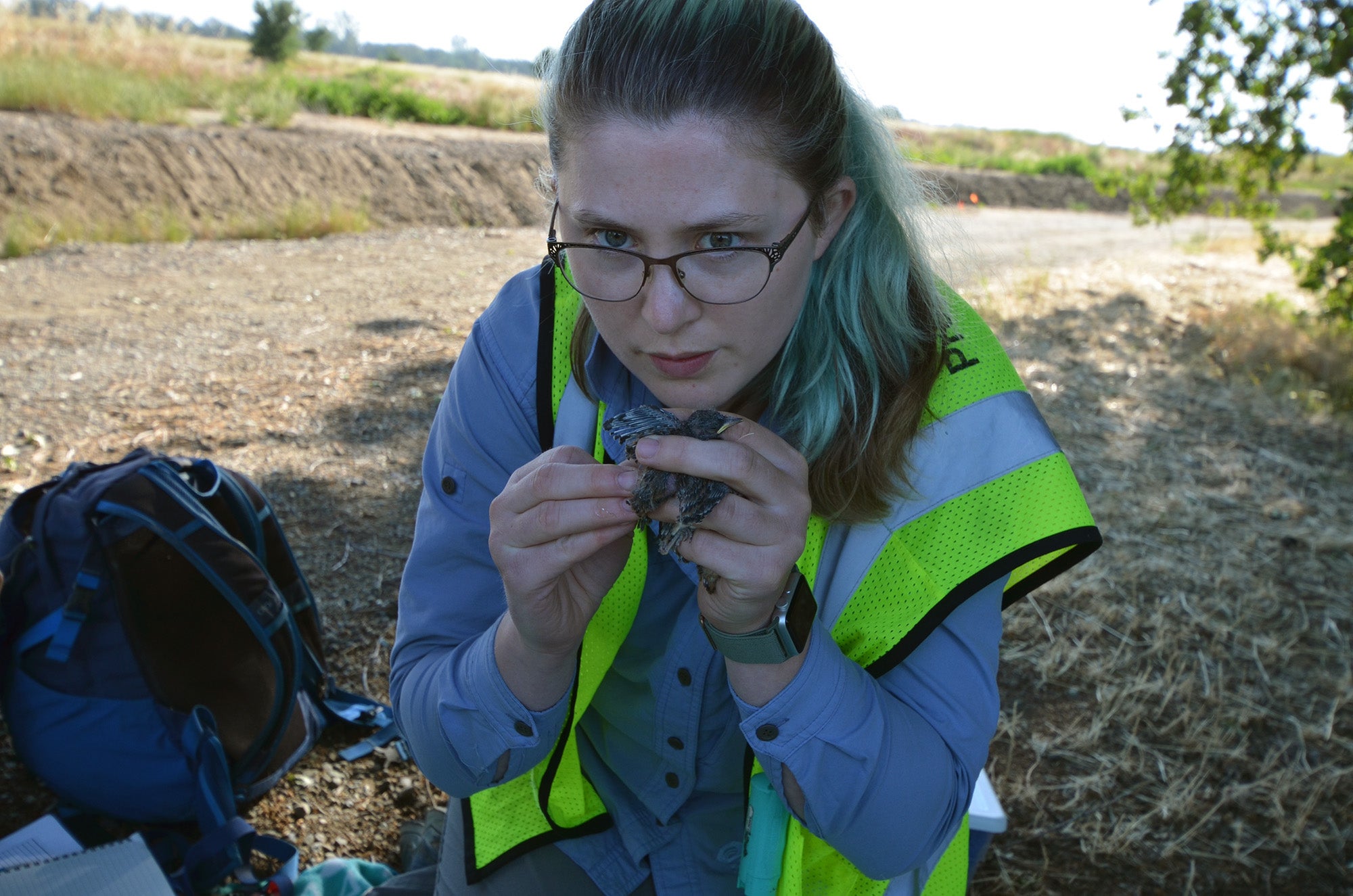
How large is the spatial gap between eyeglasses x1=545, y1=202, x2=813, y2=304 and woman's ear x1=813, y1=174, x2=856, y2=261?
11 cm

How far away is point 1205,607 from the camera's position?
3980 millimetres

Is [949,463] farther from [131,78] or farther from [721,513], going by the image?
[131,78]

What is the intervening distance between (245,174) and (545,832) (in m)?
13.2

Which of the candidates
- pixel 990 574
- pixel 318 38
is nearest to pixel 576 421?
pixel 990 574

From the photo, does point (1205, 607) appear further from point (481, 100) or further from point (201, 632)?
point (481, 100)

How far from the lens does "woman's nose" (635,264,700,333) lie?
151cm

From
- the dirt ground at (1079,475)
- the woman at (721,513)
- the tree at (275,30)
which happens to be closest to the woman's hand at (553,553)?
the woman at (721,513)

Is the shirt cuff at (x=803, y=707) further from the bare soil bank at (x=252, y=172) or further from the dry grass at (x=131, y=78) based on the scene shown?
the dry grass at (x=131, y=78)

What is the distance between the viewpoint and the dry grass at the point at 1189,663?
113 inches

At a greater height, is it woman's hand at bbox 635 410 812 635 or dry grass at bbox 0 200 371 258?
woman's hand at bbox 635 410 812 635

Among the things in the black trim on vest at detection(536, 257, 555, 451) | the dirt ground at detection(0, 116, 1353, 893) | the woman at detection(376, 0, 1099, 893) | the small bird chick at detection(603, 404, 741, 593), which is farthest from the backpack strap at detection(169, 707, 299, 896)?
the small bird chick at detection(603, 404, 741, 593)

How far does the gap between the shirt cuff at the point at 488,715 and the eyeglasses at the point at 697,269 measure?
2.16 feet

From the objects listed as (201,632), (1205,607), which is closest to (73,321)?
(201,632)

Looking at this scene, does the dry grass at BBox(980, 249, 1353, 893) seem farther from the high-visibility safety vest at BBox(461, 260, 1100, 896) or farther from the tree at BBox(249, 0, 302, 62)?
the tree at BBox(249, 0, 302, 62)
